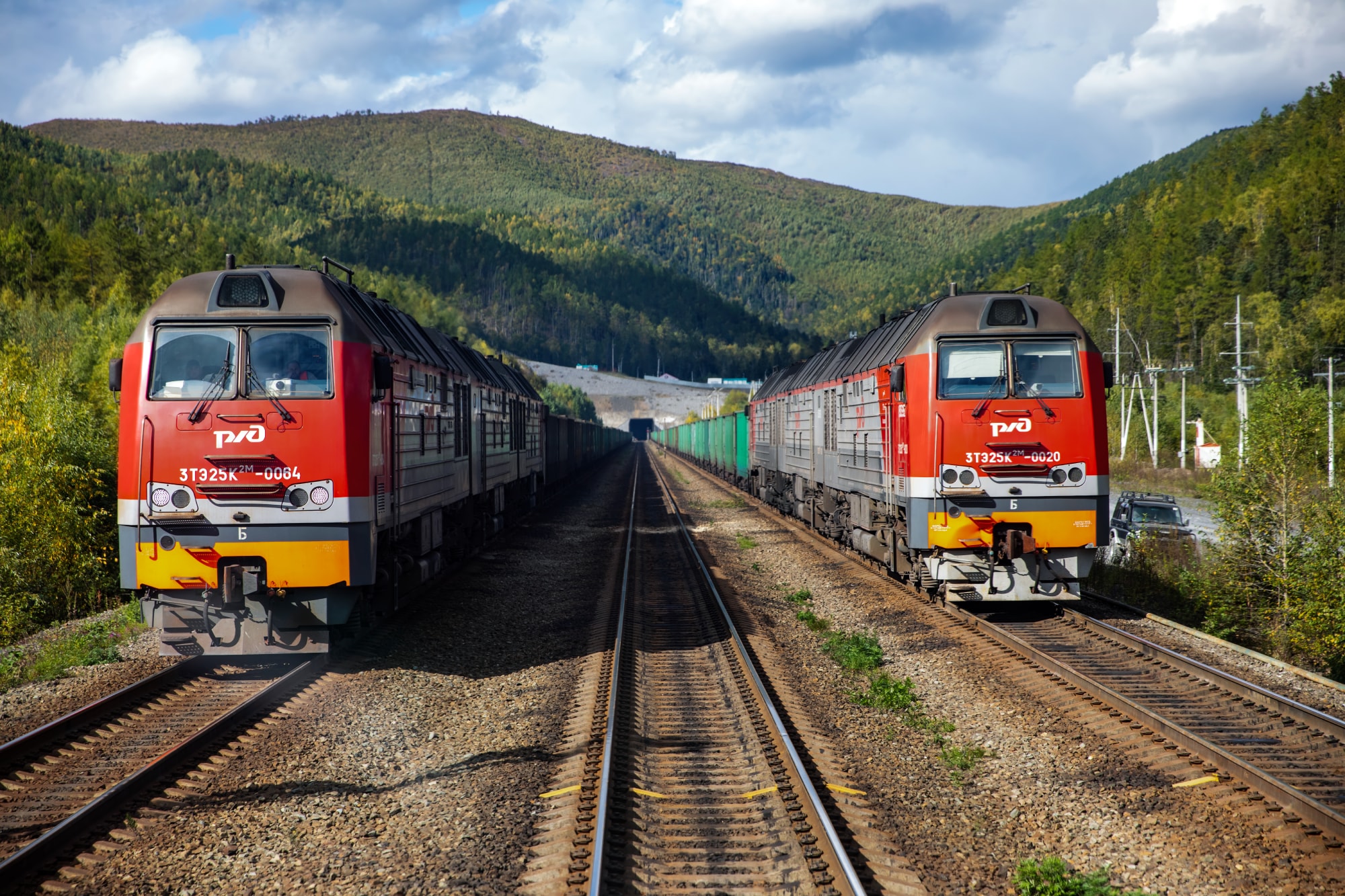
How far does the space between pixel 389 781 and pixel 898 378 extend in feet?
27.3

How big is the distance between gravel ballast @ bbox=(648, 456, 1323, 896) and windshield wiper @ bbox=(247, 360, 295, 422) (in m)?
6.01

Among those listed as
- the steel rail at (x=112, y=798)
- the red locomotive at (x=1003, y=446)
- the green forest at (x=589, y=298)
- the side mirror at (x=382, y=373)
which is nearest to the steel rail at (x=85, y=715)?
the steel rail at (x=112, y=798)

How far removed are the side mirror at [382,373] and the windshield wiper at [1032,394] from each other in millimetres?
7847

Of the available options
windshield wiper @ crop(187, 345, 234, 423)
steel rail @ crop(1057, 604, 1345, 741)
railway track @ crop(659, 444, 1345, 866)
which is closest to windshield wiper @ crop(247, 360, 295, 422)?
windshield wiper @ crop(187, 345, 234, 423)

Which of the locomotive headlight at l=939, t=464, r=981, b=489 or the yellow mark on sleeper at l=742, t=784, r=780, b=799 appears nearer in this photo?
the yellow mark on sleeper at l=742, t=784, r=780, b=799

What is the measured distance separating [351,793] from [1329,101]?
141634mm

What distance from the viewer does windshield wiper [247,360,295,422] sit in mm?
9383

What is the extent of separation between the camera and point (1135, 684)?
914 cm

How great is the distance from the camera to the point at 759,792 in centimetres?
659

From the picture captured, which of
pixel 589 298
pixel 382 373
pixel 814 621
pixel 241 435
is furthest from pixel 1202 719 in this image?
pixel 589 298

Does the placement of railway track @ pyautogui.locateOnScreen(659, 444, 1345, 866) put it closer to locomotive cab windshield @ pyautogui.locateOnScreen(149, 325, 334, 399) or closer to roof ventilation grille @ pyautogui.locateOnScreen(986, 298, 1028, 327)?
roof ventilation grille @ pyautogui.locateOnScreen(986, 298, 1028, 327)

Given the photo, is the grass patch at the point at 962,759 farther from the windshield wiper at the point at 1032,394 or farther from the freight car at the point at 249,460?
the freight car at the point at 249,460

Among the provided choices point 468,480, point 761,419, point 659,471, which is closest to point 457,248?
point 659,471

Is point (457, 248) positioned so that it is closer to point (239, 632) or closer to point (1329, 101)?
point (1329, 101)
